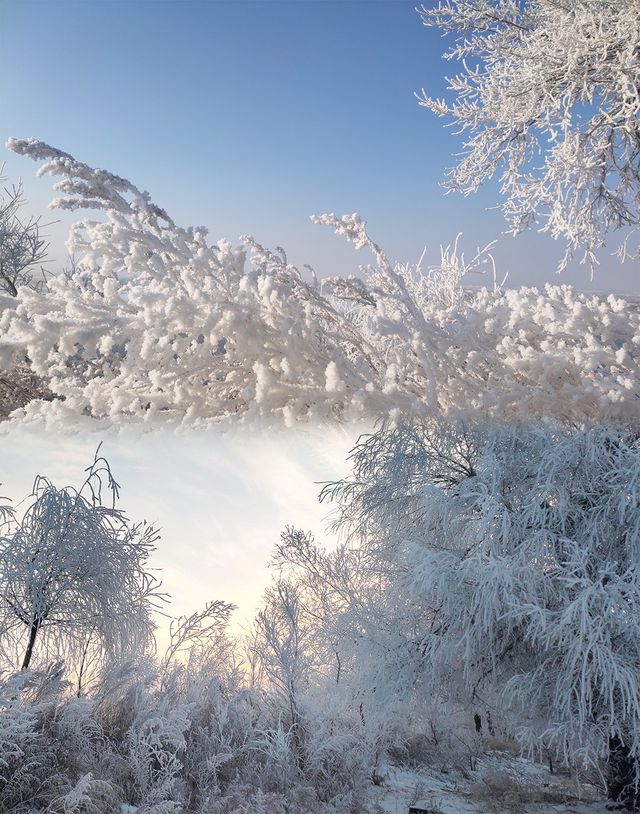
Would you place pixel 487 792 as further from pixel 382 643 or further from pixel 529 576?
pixel 529 576

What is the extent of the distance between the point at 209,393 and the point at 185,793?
12.7ft

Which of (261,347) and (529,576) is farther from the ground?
(261,347)

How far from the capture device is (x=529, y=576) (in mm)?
4422

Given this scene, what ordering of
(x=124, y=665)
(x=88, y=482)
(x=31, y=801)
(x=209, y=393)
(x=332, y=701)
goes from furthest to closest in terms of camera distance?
(x=332, y=701) < (x=124, y=665) < (x=88, y=482) < (x=31, y=801) < (x=209, y=393)

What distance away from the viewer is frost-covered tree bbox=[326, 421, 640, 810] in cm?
425

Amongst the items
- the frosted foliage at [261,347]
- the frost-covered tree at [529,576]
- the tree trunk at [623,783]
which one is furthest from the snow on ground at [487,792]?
the frosted foliage at [261,347]

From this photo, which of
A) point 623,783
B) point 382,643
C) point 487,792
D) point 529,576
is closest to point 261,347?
point 529,576

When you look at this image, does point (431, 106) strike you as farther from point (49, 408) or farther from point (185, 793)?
point (185, 793)

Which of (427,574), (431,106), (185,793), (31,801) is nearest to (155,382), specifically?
(427,574)

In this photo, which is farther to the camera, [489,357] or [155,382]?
[489,357]

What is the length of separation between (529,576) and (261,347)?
2875 mm

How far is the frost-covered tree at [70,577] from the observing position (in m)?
5.35

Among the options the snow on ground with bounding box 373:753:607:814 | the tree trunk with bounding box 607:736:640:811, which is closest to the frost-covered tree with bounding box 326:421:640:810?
the tree trunk with bounding box 607:736:640:811

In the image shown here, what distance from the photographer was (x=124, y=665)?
621 cm
